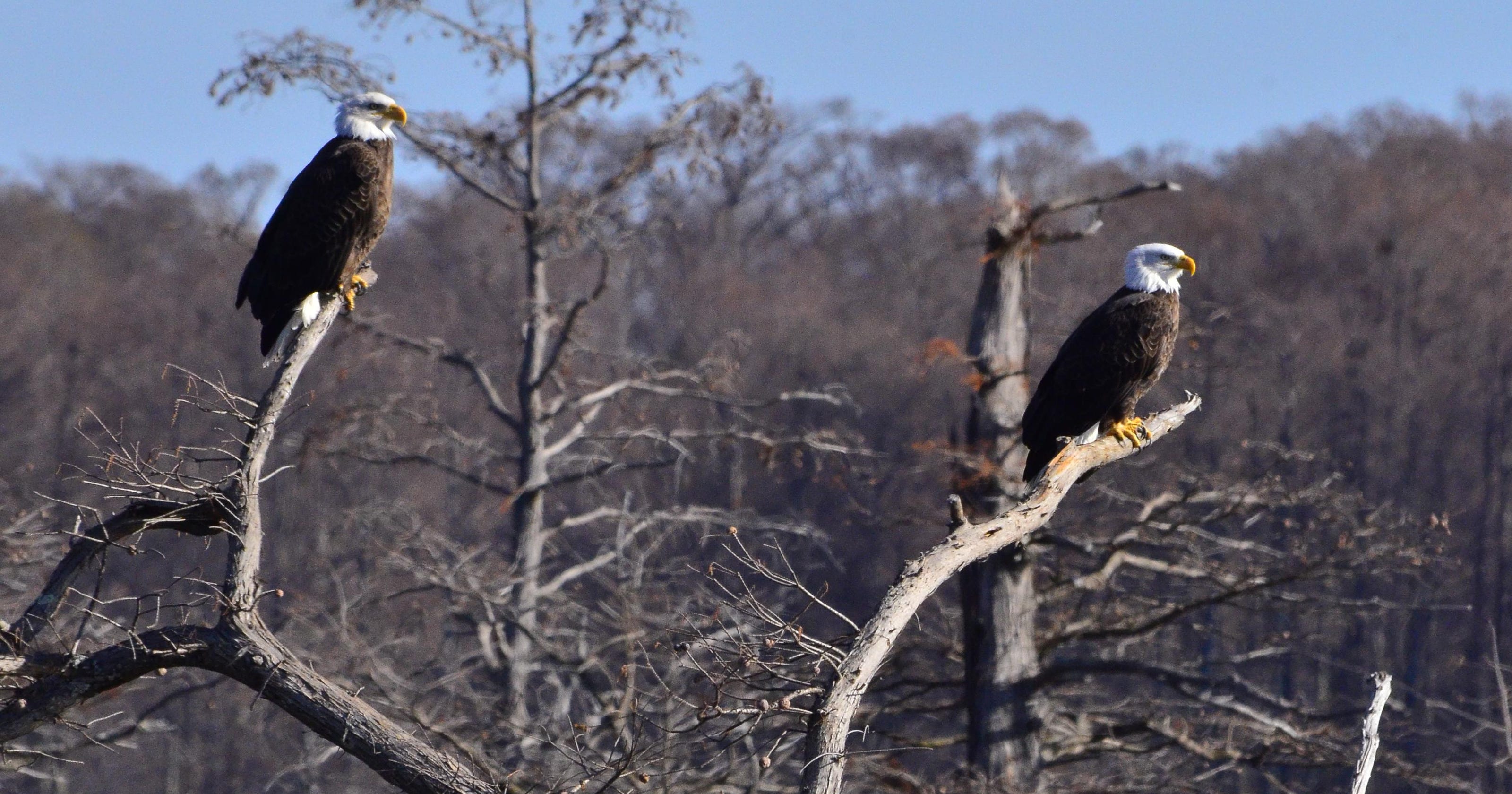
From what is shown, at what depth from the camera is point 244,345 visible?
77.5ft

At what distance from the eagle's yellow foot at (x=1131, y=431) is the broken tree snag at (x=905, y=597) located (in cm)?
80

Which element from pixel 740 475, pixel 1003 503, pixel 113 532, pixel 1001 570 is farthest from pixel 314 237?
pixel 740 475

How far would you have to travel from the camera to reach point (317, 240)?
19.1ft

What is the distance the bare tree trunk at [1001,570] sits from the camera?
8.31 metres

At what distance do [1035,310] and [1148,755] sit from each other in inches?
187

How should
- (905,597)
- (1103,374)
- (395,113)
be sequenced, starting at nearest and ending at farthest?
1. (905,597)
2. (1103,374)
3. (395,113)

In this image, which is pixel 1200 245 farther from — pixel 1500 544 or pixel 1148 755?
pixel 1148 755

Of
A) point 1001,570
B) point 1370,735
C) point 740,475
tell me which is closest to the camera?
point 1370,735

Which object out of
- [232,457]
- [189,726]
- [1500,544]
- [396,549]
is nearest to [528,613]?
[396,549]

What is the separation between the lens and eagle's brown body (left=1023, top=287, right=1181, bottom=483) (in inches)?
240

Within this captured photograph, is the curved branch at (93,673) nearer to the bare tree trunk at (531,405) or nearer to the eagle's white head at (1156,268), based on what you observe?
the eagle's white head at (1156,268)

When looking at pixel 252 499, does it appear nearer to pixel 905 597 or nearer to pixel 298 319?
pixel 298 319

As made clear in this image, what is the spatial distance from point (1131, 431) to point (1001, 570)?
259 centimetres

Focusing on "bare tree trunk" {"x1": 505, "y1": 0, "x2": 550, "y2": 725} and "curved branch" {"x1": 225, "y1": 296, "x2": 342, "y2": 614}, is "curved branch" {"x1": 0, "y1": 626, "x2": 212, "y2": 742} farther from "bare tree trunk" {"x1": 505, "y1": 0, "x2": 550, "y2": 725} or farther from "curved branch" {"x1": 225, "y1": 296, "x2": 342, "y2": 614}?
"bare tree trunk" {"x1": 505, "y1": 0, "x2": 550, "y2": 725}
